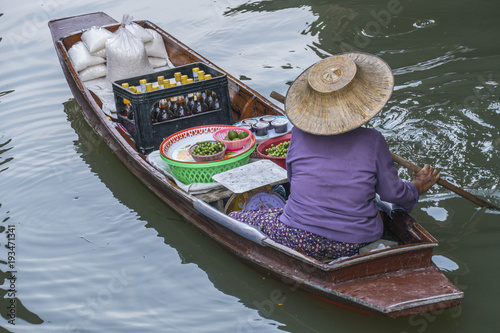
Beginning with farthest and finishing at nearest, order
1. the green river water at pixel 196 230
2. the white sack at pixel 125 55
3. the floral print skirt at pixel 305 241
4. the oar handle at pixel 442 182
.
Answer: the white sack at pixel 125 55 < the green river water at pixel 196 230 < the oar handle at pixel 442 182 < the floral print skirt at pixel 305 241

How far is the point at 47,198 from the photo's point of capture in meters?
5.36

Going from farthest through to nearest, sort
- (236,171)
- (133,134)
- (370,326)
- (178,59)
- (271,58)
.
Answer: (271,58) → (178,59) → (133,134) → (236,171) → (370,326)

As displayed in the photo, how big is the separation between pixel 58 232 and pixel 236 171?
5.44ft

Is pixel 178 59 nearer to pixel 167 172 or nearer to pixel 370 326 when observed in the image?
pixel 167 172

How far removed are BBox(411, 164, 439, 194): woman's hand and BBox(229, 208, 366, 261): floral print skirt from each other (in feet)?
1.58

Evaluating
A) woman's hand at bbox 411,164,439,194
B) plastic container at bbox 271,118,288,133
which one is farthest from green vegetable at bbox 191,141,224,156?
woman's hand at bbox 411,164,439,194

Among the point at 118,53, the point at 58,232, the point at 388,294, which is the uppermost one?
the point at 118,53

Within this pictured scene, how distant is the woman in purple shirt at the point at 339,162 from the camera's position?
3.26m

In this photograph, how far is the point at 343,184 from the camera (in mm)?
3314

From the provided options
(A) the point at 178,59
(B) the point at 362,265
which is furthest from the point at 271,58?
(B) the point at 362,265

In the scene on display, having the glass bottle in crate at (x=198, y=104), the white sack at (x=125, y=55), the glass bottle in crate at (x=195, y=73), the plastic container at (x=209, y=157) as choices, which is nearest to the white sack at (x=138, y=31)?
the white sack at (x=125, y=55)

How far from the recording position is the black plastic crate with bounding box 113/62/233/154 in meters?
4.91

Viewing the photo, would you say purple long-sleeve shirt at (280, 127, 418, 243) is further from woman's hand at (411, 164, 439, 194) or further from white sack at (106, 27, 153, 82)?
white sack at (106, 27, 153, 82)

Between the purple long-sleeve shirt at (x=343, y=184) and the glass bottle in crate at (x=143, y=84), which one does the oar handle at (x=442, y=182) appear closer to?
the purple long-sleeve shirt at (x=343, y=184)
